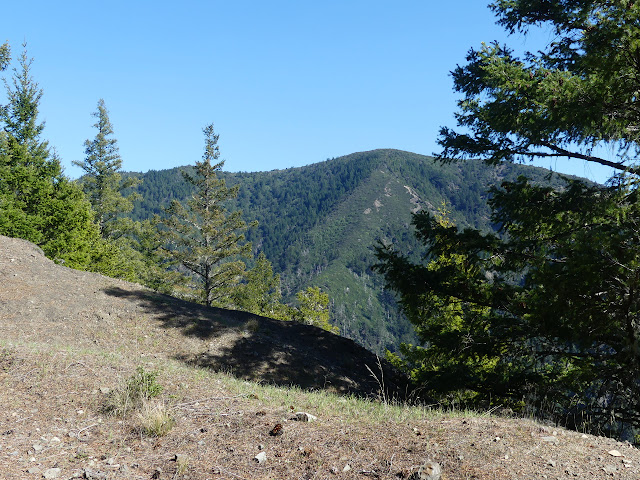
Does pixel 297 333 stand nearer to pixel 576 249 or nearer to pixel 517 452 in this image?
pixel 576 249

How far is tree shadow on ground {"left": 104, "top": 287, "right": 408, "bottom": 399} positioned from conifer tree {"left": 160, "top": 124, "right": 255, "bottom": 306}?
54.0 feet

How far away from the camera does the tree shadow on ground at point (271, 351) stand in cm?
1201

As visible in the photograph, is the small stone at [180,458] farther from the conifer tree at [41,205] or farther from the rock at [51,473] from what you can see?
the conifer tree at [41,205]

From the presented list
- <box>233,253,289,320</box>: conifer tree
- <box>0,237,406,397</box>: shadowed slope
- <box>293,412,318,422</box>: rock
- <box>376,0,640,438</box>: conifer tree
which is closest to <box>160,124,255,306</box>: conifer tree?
<box>233,253,289,320</box>: conifer tree

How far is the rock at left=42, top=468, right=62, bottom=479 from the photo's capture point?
3.96 m

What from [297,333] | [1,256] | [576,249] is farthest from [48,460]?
[1,256]

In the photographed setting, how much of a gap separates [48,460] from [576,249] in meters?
7.59

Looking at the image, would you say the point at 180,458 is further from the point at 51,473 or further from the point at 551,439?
the point at 551,439

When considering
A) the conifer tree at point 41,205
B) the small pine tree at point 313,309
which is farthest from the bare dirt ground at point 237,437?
the small pine tree at point 313,309

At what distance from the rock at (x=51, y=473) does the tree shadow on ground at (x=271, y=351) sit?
22.7 ft

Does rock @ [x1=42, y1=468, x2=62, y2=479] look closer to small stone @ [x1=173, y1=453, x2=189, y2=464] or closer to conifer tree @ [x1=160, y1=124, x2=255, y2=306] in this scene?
small stone @ [x1=173, y1=453, x2=189, y2=464]

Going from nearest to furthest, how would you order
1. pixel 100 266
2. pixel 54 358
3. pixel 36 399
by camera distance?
pixel 36 399
pixel 54 358
pixel 100 266

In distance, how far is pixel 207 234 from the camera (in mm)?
33000

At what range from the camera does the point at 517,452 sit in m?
4.32
